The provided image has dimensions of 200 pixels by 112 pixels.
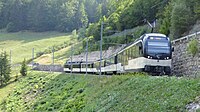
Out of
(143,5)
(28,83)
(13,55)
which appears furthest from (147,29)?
(13,55)

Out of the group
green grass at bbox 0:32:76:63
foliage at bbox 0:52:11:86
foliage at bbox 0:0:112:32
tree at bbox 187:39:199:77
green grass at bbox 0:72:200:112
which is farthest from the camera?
foliage at bbox 0:0:112:32

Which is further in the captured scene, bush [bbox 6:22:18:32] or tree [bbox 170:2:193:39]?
bush [bbox 6:22:18:32]

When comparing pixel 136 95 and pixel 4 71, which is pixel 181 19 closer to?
pixel 136 95

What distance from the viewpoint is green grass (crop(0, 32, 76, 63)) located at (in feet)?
417

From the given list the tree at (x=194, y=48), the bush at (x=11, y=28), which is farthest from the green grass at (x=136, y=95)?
the bush at (x=11, y=28)

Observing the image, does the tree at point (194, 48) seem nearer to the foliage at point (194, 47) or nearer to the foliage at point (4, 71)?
the foliage at point (194, 47)

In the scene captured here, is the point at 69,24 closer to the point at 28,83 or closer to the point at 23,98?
the point at 28,83

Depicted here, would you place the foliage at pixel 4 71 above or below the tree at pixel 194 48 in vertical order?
below

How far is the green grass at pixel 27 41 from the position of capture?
417 feet

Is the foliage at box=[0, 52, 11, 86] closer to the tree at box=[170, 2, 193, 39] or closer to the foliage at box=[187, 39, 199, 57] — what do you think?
the tree at box=[170, 2, 193, 39]

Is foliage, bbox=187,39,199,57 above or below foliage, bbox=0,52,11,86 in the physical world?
above

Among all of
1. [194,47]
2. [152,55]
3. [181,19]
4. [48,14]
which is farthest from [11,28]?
[194,47]

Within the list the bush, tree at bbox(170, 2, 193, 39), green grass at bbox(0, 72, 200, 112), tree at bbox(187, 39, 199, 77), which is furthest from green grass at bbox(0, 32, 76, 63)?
tree at bbox(187, 39, 199, 77)

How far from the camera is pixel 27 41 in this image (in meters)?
146
